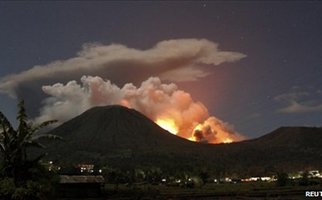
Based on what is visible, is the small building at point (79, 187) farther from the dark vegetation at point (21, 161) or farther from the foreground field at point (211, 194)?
the dark vegetation at point (21, 161)

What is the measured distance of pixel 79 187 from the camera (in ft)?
267

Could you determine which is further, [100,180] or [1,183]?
[100,180]

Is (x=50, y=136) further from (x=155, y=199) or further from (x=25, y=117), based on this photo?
(x=155, y=199)

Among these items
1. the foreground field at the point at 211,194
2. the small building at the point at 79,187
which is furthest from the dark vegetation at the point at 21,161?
the small building at the point at 79,187

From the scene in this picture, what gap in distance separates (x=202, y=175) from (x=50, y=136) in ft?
450

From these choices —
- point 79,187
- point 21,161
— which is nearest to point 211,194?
point 79,187

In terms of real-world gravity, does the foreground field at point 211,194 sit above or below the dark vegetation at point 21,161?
below

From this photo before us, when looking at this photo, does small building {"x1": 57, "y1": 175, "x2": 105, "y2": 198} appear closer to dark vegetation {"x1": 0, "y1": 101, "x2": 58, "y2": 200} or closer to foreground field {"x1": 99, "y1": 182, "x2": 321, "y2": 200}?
foreground field {"x1": 99, "y1": 182, "x2": 321, "y2": 200}


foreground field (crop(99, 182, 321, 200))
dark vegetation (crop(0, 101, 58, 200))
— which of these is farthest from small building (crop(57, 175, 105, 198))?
dark vegetation (crop(0, 101, 58, 200))

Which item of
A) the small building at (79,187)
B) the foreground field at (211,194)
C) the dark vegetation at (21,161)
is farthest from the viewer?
the small building at (79,187)

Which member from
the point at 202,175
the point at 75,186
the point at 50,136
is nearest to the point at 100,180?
the point at 75,186

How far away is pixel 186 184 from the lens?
123500 mm

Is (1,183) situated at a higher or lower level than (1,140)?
lower

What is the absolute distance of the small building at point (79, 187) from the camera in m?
79.8
